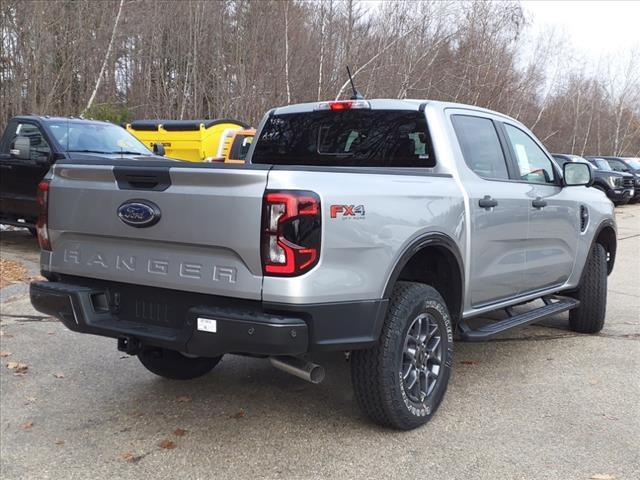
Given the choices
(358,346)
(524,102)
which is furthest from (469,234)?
(524,102)

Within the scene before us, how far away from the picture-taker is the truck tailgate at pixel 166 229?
308cm

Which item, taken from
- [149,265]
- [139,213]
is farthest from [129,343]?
[139,213]

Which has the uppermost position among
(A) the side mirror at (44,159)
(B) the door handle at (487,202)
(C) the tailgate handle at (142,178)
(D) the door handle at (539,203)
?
(C) the tailgate handle at (142,178)

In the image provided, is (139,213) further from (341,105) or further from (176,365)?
(341,105)

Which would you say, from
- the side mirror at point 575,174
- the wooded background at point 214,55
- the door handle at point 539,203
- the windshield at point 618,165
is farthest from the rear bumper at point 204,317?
the windshield at point 618,165

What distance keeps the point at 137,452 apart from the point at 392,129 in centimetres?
260

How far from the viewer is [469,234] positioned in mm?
4176

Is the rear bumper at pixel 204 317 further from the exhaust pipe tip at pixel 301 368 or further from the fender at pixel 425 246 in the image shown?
the exhaust pipe tip at pixel 301 368

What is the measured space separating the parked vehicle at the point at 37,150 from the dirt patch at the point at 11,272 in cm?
99

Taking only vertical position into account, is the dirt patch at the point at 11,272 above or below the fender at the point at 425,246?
below

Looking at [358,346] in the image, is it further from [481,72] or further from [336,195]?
[481,72]

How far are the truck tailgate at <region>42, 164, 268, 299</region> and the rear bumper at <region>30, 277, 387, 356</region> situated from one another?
80mm

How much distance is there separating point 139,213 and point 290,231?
89 cm

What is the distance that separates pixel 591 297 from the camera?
19.3 ft
